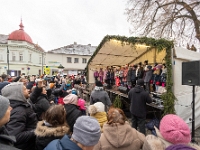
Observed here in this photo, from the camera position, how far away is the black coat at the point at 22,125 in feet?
6.32

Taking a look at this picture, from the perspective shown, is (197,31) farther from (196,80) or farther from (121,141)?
(121,141)

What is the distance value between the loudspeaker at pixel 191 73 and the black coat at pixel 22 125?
4219 millimetres

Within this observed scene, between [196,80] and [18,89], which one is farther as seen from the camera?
[196,80]

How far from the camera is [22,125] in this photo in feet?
6.55

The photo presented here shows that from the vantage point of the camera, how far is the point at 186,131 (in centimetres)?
Answer: 160

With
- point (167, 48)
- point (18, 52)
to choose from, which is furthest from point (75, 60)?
point (167, 48)

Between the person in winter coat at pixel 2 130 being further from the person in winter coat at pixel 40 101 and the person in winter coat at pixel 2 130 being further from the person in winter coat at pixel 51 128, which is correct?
the person in winter coat at pixel 40 101

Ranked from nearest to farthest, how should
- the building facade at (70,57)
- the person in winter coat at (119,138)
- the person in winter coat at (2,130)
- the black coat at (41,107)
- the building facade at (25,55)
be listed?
1. the person in winter coat at (2,130)
2. the person in winter coat at (119,138)
3. the black coat at (41,107)
4. the building facade at (70,57)
5. the building facade at (25,55)

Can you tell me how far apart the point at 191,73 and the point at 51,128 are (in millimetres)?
4166

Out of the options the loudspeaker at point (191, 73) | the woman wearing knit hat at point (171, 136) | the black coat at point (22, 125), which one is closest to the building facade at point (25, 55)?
the loudspeaker at point (191, 73)

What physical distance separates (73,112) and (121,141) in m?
1.35

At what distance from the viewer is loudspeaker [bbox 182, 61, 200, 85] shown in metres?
4.16

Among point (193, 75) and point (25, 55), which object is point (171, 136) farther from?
point (25, 55)

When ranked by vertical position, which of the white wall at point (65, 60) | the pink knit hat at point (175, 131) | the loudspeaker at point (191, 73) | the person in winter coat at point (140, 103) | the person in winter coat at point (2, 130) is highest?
the white wall at point (65, 60)
